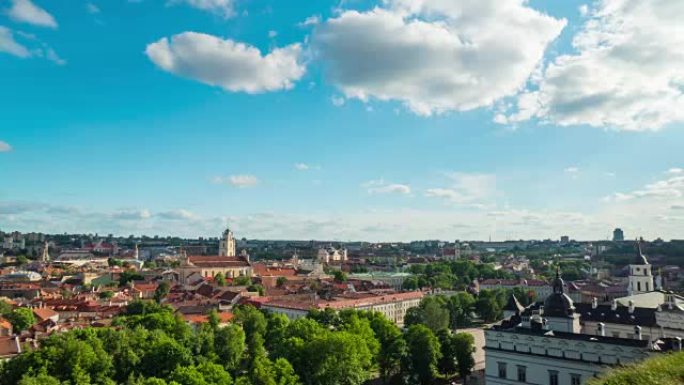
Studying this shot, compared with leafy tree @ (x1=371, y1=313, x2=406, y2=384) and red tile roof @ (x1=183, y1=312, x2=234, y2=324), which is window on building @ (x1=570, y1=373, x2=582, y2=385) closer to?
leafy tree @ (x1=371, y1=313, x2=406, y2=384)

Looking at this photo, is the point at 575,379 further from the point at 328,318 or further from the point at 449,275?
the point at 449,275

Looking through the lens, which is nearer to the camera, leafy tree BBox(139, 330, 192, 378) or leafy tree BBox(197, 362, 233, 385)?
leafy tree BBox(197, 362, 233, 385)

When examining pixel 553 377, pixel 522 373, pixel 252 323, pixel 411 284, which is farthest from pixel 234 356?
pixel 411 284

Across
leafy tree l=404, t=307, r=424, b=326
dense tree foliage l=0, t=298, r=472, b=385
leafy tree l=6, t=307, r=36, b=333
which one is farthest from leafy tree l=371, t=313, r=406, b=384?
leafy tree l=6, t=307, r=36, b=333

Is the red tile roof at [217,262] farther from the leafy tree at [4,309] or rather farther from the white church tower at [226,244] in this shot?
the leafy tree at [4,309]

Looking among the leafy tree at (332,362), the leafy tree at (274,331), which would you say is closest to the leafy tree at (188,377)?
the leafy tree at (332,362)

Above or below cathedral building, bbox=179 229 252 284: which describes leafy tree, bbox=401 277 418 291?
below

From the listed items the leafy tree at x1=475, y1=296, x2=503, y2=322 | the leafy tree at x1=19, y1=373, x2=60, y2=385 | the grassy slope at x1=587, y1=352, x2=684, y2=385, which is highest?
the grassy slope at x1=587, y1=352, x2=684, y2=385
